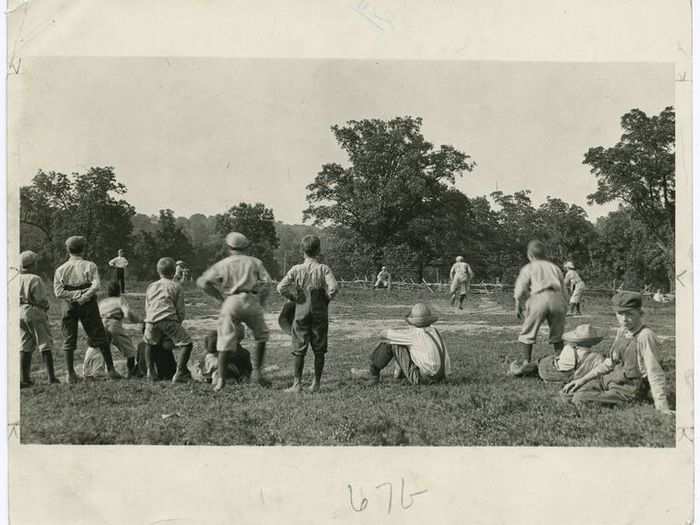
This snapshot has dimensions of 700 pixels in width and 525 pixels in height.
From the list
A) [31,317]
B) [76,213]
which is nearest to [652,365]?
[76,213]

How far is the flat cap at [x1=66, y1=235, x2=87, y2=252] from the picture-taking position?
675 centimetres

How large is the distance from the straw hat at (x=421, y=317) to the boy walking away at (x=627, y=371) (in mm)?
1696

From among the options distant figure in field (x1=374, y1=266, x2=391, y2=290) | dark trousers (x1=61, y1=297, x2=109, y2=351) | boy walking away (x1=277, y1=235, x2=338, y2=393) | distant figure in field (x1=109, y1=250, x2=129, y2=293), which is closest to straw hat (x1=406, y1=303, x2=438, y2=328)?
boy walking away (x1=277, y1=235, x2=338, y2=393)

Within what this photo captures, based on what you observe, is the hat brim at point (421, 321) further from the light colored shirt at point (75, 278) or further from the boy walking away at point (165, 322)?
the light colored shirt at point (75, 278)

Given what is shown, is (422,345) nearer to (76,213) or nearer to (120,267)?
(120,267)

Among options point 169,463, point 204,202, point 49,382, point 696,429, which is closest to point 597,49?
point 696,429

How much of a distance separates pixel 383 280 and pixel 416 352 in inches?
60.3

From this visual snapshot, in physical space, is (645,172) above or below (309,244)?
above

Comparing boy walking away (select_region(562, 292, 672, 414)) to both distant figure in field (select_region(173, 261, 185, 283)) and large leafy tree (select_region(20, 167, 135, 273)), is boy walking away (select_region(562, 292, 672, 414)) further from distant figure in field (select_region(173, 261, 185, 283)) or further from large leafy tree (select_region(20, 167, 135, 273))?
large leafy tree (select_region(20, 167, 135, 273))

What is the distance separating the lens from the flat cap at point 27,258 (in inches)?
260

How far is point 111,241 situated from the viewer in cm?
696

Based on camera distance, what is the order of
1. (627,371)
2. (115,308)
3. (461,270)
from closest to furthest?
(627,371) < (115,308) < (461,270)

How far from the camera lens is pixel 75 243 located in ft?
22.2

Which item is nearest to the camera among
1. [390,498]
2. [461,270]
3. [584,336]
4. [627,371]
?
[390,498]
